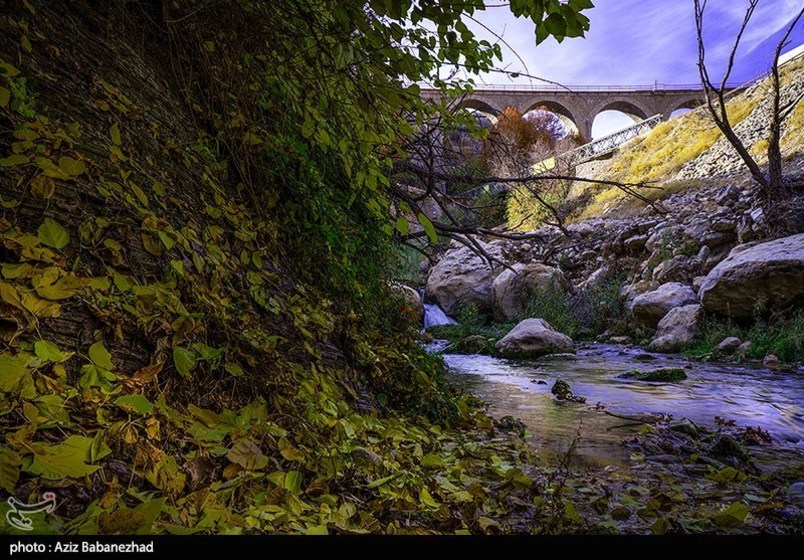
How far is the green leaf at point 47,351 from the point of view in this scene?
1.09 m

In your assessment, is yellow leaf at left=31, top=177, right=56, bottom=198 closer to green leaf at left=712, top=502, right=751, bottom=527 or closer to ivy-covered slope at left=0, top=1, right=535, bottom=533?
ivy-covered slope at left=0, top=1, right=535, bottom=533

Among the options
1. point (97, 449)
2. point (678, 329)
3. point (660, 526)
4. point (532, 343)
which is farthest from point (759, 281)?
point (97, 449)

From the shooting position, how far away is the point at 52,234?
130 centimetres

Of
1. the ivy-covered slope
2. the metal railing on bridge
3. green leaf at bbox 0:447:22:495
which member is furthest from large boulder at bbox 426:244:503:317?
the metal railing on bridge

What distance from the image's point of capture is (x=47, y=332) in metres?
1.17

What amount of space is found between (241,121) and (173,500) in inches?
81.1

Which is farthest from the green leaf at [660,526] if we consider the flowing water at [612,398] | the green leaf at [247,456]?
the green leaf at [247,456]

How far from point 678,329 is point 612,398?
487 cm

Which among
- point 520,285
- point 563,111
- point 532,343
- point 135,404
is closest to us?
point 135,404

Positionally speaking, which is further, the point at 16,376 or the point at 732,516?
the point at 732,516

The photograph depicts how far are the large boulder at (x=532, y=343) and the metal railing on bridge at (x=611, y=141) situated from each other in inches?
945

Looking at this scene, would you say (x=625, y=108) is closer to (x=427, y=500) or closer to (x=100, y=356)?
Result: (x=427, y=500)

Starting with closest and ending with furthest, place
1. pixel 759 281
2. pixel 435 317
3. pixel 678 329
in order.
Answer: pixel 759 281 < pixel 678 329 < pixel 435 317

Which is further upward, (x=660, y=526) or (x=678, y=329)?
(x=678, y=329)
